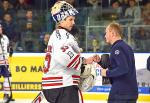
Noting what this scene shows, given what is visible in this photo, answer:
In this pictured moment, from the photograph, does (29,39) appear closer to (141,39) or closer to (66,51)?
(141,39)

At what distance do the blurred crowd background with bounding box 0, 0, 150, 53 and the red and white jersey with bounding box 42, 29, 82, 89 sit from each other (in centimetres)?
572

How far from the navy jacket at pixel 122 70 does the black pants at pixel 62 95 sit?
0.60 metres

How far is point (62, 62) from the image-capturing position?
5.09m

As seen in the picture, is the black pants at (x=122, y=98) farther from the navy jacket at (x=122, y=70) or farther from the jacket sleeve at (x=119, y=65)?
the jacket sleeve at (x=119, y=65)

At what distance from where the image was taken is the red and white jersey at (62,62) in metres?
5.09

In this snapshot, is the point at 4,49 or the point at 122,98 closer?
the point at 122,98

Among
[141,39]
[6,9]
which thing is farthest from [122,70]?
[6,9]

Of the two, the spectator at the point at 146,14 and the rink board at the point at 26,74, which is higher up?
the spectator at the point at 146,14

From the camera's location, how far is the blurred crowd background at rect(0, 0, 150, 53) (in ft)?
36.0

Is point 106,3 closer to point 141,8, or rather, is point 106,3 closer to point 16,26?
point 141,8

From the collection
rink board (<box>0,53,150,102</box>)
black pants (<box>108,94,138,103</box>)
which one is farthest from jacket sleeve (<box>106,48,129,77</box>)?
rink board (<box>0,53,150,102</box>)

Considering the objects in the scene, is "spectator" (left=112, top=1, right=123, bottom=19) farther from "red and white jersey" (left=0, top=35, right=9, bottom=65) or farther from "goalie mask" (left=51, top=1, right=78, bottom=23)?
"goalie mask" (left=51, top=1, right=78, bottom=23)

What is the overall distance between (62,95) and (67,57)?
344 mm

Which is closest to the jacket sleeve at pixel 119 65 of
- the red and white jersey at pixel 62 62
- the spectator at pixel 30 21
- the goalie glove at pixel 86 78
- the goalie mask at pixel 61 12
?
the goalie glove at pixel 86 78
